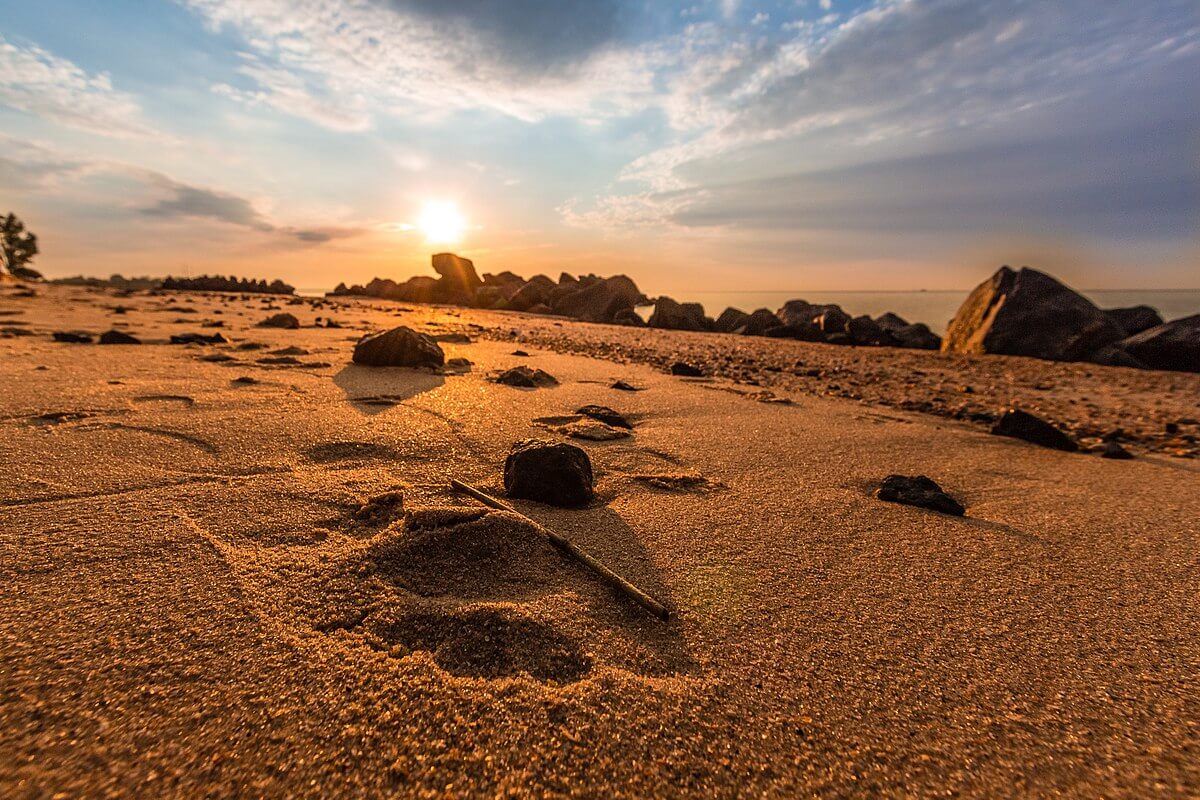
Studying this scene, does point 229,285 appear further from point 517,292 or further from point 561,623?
point 561,623

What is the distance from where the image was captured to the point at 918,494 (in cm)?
213

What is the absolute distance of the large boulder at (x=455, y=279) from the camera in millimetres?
26578

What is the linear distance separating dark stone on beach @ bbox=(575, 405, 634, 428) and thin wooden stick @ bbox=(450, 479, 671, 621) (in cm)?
130

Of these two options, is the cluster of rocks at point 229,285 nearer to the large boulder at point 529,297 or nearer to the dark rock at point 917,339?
the large boulder at point 529,297

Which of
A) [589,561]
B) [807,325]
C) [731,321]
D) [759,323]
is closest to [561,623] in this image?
[589,561]

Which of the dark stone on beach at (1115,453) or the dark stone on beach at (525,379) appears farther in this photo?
the dark stone on beach at (525,379)

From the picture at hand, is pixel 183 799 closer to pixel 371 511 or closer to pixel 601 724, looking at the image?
pixel 601 724

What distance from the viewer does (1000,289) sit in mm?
9898

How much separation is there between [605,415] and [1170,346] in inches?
398

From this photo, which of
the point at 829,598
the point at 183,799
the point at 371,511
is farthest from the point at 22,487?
the point at 829,598

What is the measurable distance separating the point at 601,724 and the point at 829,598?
0.75 m

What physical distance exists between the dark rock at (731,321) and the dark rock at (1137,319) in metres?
7.92

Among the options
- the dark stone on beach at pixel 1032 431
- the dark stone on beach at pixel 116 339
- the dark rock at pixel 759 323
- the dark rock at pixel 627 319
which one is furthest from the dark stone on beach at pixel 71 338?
the dark rock at pixel 627 319

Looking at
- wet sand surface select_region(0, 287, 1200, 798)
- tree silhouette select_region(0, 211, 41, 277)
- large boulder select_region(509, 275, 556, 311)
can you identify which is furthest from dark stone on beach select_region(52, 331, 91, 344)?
tree silhouette select_region(0, 211, 41, 277)
